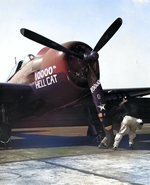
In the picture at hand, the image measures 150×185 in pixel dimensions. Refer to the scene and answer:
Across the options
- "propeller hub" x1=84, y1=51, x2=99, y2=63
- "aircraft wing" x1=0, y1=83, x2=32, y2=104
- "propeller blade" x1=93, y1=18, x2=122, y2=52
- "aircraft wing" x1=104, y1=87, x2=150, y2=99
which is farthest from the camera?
"aircraft wing" x1=104, y1=87, x2=150, y2=99

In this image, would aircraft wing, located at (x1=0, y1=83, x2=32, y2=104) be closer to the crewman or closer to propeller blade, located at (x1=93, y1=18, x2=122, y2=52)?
propeller blade, located at (x1=93, y1=18, x2=122, y2=52)

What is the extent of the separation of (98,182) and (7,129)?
15.9 feet

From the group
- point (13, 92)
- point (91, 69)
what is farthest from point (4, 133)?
point (91, 69)

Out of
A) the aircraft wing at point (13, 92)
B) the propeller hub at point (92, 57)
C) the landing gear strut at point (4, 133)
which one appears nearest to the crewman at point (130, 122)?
the propeller hub at point (92, 57)

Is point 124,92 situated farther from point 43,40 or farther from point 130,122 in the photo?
point 43,40

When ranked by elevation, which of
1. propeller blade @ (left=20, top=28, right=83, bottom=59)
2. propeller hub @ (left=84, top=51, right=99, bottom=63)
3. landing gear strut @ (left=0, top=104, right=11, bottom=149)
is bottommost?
landing gear strut @ (left=0, top=104, right=11, bottom=149)

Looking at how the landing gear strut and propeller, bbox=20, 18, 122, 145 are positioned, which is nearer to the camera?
propeller, bbox=20, 18, 122, 145

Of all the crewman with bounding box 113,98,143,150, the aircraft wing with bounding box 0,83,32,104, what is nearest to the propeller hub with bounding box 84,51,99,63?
the crewman with bounding box 113,98,143,150

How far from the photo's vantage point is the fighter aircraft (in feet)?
22.6

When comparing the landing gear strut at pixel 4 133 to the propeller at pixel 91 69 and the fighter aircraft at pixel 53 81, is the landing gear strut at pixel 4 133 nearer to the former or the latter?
the fighter aircraft at pixel 53 81

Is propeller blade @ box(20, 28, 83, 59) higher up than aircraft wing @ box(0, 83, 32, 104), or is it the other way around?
propeller blade @ box(20, 28, 83, 59)

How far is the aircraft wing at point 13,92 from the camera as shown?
7.69 meters

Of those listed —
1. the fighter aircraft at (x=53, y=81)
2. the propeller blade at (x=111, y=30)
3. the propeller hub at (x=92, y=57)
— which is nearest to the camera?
the propeller hub at (x=92, y=57)

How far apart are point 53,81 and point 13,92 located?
1.47 m
